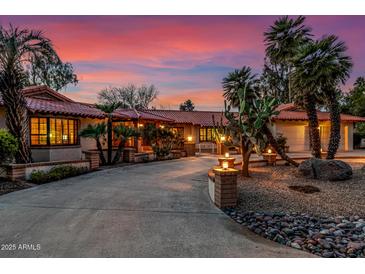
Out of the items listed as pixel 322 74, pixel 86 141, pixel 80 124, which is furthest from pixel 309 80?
pixel 86 141

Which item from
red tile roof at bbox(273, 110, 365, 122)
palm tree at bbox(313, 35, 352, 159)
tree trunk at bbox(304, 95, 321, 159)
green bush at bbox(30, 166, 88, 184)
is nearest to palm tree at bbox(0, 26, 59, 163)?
green bush at bbox(30, 166, 88, 184)

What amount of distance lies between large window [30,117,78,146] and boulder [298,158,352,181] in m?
12.2

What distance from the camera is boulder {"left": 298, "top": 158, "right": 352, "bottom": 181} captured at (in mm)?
9328

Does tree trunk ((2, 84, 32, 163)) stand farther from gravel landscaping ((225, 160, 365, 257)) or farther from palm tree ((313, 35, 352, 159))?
palm tree ((313, 35, 352, 159))

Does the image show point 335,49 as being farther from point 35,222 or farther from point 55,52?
point 35,222

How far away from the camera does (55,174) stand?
9453mm

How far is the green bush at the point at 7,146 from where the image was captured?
8.38 meters

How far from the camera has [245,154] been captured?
Result: 32.7 feet

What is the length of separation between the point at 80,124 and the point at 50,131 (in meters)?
2.31

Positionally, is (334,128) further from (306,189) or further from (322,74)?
(306,189)

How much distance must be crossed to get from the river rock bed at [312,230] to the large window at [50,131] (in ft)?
34.9

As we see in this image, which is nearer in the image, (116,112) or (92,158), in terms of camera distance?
(92,158)
